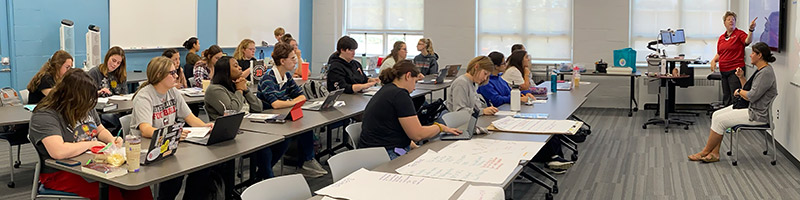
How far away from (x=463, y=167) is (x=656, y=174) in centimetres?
337

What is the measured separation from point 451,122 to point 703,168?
9.59 ft

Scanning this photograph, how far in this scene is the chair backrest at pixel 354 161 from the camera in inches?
127

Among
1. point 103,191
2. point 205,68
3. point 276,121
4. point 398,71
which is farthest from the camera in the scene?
point 205,68

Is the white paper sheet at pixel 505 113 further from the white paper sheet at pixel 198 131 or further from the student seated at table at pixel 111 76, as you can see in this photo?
the student seated at table at pixel 111 76

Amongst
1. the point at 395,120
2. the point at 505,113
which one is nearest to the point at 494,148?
the point at 395,120

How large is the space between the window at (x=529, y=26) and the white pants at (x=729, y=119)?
17.1 feet

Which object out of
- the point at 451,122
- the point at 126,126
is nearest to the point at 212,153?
the point at 126,126

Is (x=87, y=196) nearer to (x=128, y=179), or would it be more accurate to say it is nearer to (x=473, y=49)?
(x=128, y=179)

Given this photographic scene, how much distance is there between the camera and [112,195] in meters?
3.40

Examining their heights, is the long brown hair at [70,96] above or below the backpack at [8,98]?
above

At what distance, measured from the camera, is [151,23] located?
9.11m

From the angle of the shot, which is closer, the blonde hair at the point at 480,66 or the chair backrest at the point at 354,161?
the chair backrest at the point at 354,161

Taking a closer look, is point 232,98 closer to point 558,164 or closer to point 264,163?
point 264,163

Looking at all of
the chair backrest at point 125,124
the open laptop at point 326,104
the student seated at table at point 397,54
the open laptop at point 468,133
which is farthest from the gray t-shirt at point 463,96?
the student seated at table at point 397,54
